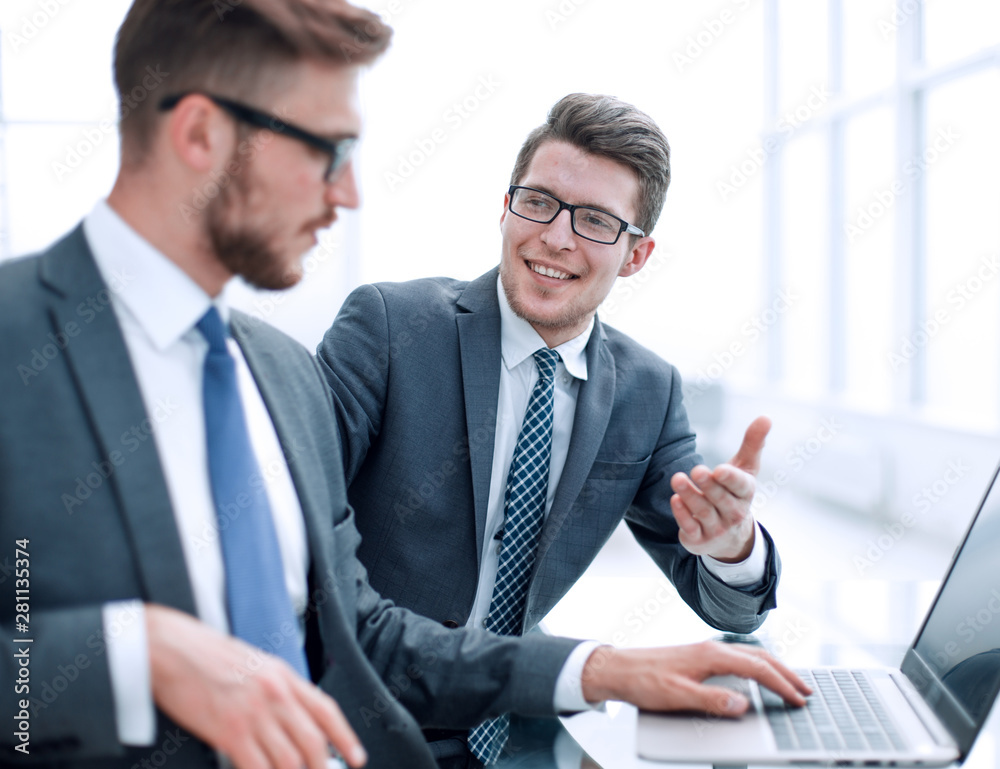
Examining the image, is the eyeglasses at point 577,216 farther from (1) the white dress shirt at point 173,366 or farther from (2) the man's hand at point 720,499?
(1) the white dress shirt at point 173,366

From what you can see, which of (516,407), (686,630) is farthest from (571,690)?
(516,407)

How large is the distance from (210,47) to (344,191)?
0.66 ft

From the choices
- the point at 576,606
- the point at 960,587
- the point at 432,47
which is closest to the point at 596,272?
the point at 576,606

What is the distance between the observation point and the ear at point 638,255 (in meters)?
1.90

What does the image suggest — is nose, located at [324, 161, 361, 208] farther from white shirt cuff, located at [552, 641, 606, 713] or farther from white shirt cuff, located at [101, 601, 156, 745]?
white shirt cuff, located at [552, 641, 606, 713]

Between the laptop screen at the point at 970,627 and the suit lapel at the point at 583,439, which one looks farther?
the suit lapel at the point at 583,439

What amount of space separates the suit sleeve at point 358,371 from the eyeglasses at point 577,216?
37 cm

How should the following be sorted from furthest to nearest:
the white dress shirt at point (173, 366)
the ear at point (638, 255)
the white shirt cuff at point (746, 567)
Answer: the ear at point (638, 255), the white shirt cuff at point (746, 567), the white dress shirt at point (173, 366)

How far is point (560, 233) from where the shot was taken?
1.72 metres

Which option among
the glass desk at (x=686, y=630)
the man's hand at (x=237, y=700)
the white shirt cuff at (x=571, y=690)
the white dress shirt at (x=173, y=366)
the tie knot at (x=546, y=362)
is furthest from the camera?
the tie knot at (x=546, y=362)

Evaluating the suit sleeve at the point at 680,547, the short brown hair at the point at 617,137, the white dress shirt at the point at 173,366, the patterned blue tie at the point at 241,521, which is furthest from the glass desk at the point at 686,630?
the short brown hair at the point at 617,137

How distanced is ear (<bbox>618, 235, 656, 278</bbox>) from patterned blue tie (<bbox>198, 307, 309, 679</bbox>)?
1151 millimetres

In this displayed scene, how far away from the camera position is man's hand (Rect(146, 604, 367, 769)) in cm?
70

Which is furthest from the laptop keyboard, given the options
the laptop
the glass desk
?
the glass desk
